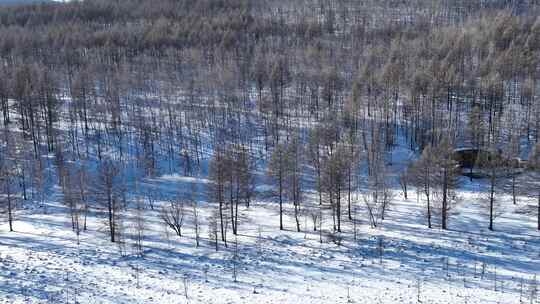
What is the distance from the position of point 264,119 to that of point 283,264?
63.1 metres

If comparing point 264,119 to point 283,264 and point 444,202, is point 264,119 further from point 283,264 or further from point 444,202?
point 283,264

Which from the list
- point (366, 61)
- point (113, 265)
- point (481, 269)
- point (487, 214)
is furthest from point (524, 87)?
point (113, 265)

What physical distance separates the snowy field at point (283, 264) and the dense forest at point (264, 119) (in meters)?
2.30

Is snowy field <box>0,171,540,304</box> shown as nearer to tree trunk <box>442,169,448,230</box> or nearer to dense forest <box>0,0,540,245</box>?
tree trunk <box>442,169,448,230</box>

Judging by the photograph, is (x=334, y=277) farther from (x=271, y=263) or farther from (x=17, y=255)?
(x=17, y=255)

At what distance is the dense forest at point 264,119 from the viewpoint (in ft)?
168

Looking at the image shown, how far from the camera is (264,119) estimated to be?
9944 cm

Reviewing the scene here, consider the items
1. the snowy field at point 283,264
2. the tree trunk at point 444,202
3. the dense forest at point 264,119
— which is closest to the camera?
the snowy field at point 283,264

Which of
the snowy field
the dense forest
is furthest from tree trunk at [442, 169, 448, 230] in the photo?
the snowy field

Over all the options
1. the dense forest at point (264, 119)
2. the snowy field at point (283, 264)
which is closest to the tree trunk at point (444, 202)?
the dense forest at point (264, 119)

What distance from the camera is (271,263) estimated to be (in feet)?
126

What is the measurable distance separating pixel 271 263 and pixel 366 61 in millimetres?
93674

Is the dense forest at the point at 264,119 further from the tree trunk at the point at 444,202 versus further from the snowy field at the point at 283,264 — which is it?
the snowy field at the point at 283,264

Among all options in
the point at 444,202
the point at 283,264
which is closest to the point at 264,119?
the point at 444,202
